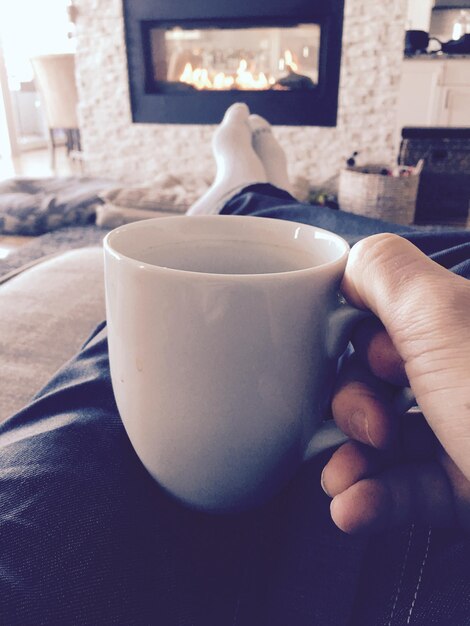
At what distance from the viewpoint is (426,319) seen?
25 centimetres

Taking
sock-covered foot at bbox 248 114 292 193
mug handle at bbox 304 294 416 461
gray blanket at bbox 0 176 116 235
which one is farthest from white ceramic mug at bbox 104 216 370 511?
gray blanket at bbox 0 176 116 235

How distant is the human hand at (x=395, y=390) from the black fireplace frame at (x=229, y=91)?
8.64ft

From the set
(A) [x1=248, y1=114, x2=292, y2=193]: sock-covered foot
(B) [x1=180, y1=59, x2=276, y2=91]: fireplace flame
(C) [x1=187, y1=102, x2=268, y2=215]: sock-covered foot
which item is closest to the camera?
(C) [x1=187, y1=102, x2=268, y2=215]: sock-covered foot

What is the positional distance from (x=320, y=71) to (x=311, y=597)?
2750 mm

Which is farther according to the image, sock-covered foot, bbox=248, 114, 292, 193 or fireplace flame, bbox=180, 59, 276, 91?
fireplace flame, bbox=180, 59, 276, 91

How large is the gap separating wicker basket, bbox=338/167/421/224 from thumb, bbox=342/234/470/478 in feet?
6.39

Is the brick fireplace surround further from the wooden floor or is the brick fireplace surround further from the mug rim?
the mug rim

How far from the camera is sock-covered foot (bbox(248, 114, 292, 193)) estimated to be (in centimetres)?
147

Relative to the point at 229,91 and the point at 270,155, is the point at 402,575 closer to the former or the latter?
the point at 270,155

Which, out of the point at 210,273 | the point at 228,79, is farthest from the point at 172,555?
the point at 228,79

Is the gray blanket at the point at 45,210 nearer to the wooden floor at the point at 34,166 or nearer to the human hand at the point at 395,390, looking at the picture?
the wooden floor at the point at 34,166

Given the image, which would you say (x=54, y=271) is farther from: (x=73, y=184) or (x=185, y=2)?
(x=185, y=2)

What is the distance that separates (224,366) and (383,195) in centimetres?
203

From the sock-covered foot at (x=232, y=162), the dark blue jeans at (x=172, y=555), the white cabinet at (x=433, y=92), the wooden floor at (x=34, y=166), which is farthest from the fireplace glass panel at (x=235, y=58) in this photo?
the dark blue jeans at (x=172, y=555)
